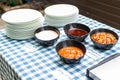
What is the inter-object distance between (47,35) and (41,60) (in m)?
0.23

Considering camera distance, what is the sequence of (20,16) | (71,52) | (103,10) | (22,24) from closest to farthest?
1. (71,52)
2. (22,24)
3. (20,16)
4. (103,10)

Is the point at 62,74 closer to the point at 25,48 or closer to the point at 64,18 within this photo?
the point at 25,48

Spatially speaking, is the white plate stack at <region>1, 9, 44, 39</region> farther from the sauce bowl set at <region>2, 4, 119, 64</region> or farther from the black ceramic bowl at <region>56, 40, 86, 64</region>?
the black ceramic bowl at <region>56, 40, 86, 64</region>

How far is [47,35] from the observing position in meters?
1.33

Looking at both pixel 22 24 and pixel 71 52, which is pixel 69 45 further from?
pixel 22 24

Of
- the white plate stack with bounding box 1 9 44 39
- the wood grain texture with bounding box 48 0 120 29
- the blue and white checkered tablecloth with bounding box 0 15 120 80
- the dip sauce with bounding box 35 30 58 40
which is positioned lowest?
the wood grain texture with bounding box 48 0 120 29

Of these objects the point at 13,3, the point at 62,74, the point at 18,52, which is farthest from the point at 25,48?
the point at 13,3

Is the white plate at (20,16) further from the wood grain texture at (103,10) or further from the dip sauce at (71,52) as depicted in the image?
the wood grain texture at (103,10)

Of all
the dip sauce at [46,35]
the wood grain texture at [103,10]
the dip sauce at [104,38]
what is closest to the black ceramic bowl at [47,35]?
the dip sauce at [46,35]

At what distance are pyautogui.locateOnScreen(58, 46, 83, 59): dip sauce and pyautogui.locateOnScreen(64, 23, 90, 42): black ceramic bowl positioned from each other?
0.10 meters

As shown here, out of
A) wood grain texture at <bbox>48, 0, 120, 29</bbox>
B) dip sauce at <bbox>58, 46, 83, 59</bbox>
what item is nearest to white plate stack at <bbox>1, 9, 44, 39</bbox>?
dip sauce at <bbox>58, 46, 83, 59</bbox>

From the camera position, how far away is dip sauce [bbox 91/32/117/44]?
122 cm

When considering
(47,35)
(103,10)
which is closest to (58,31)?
(47,35)

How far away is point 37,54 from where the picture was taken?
122 centimetres
